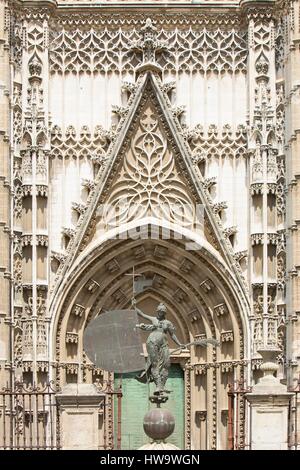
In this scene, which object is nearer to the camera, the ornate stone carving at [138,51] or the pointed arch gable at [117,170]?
the pointed arch gable at [117,170]

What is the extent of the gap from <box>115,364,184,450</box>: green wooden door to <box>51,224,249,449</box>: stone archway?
10.6 inches

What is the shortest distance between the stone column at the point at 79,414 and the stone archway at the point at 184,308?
739 cm

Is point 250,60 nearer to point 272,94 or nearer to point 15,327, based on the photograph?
point 272,94

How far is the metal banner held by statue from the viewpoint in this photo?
60.8 ft

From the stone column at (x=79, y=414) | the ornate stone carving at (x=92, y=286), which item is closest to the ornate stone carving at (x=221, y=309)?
the ornate stone carving at (x=92, y=286)

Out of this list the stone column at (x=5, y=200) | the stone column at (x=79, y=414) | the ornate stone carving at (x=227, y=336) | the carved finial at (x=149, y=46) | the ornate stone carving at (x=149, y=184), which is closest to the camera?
the stone column at (x=79, y=414)

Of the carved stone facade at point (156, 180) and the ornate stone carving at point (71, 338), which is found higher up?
the carved stone facade at point (156, 180)

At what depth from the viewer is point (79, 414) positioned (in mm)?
17969

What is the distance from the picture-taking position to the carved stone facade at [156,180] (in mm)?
25422

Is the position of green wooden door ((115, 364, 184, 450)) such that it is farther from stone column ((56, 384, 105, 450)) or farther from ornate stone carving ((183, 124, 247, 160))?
stone column ((56, 384, 105, 450))

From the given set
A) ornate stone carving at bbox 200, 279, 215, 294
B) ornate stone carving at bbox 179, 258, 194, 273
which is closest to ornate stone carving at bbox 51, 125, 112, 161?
ornate stone carving at bbox 179, 258, 194, 273

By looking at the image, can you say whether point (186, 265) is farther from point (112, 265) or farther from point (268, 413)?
point (268, 413)

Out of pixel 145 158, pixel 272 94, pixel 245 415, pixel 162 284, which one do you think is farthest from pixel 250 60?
pixel 245 415

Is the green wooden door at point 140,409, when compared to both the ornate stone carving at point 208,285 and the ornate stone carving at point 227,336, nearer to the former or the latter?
the ornate stone carving at point 227,336
